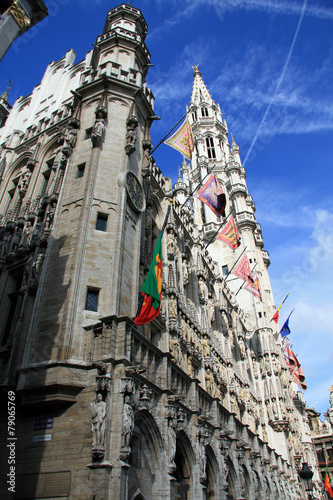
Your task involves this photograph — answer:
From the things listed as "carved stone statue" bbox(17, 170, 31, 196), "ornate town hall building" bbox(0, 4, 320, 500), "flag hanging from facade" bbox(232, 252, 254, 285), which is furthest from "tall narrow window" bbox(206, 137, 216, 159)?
"carved stone statue" bbox(17, 170, 31, 196)

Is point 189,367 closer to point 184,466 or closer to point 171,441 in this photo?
point 184,466

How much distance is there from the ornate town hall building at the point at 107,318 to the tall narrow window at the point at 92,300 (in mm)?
58

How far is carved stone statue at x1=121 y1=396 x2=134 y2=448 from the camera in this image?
1278 centimetres

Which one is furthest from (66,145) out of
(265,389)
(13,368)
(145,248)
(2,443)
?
(265,389)

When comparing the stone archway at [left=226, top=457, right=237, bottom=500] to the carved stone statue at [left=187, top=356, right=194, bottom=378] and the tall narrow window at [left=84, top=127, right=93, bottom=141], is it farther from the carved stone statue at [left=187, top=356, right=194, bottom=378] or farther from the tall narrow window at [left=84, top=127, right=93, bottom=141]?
the tall narrow window at [left=84, top=127, right=93, bottom=141]

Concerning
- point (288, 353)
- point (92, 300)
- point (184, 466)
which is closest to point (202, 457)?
point (184, 466)

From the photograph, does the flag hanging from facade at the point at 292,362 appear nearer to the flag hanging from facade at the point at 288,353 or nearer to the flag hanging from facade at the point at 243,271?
the flag hanging from facade at the point at 288,353

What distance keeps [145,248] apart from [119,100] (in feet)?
31.2

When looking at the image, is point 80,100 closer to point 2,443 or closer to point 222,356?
point 2,443

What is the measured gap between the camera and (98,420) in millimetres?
12672

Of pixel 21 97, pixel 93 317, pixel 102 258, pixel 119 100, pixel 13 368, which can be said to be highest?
pixel 21 97

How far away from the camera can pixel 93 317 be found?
16.1m

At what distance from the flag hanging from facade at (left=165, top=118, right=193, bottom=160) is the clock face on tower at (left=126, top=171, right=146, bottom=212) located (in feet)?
26.1

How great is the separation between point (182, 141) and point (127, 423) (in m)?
21.6
